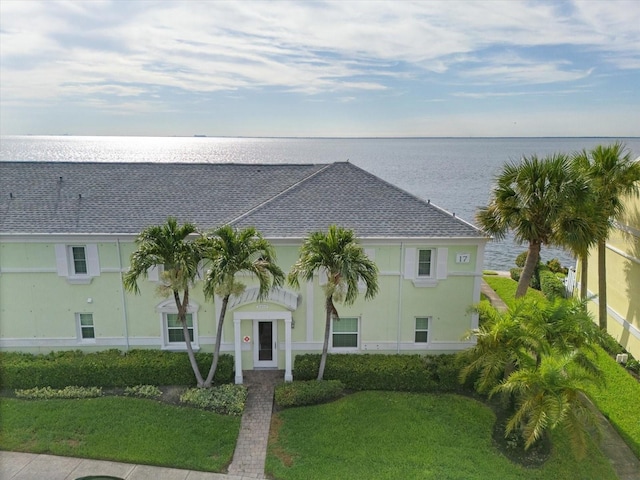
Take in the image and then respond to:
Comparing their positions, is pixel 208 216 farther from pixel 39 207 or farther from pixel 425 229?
pixel 425 229

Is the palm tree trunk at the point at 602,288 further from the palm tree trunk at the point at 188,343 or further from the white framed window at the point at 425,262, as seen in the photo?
the palm tree trunk at the point at 188,343

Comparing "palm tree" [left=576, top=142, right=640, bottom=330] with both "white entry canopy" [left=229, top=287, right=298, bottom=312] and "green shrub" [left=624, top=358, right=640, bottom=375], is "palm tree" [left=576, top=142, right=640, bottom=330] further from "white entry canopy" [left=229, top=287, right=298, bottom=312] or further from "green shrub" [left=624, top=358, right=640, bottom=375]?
"white entry canopy" [left=229, top=287, right=298, bottom=312]

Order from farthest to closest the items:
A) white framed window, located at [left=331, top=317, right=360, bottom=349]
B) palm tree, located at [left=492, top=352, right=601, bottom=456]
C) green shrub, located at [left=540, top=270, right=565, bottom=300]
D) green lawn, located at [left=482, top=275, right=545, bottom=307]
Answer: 1. green lawn, located at [left=482, top=275, right=545, bottom=307]
2. green shrub, located at [left=540, top=270, right=565, bottom=300]
3. white framed window, located at [left=331, top=317, right=360, bottom=349]
4. palm tree, located at [left=492, top=352, right=601, bottom=456]

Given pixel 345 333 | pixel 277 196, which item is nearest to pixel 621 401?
pixel 345 333

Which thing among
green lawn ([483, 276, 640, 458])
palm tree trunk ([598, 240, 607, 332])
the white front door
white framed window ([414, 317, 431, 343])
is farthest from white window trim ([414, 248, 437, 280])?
palm tree trunk ([598, 240, 607, 332])

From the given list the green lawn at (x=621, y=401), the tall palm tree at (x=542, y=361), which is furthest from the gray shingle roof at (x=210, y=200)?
the green lawn at (x=621, y=401)
